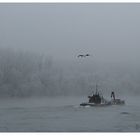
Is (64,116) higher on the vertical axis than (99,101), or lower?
lower

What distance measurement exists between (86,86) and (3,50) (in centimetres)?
68

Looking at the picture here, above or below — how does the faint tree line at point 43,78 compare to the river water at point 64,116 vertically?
above

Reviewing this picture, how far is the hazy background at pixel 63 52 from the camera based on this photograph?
22.1 feet

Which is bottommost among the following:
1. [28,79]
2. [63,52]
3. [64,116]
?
[64,116]

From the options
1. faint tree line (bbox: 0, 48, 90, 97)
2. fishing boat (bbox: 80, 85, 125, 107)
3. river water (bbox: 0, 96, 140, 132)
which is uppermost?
faint tree line (bbox: 0, 48, 90, 97)

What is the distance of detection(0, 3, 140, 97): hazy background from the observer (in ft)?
22.1

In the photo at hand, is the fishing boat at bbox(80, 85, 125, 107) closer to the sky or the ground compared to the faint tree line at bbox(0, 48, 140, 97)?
closer to the ground

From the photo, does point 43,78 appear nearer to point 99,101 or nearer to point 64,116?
point 64,116

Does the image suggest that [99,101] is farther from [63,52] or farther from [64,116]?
[63,52]

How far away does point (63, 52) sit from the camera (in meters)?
6.76

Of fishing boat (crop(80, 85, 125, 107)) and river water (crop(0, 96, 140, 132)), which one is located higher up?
fishing boat (crop(80, 85, 125, 107))

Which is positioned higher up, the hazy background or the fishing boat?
the hazy background

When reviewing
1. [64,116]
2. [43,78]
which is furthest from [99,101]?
[43,78]

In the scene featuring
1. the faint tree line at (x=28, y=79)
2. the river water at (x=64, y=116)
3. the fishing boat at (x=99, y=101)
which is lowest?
the river water at (x=64, y=116)
